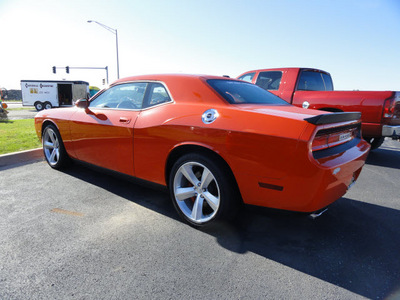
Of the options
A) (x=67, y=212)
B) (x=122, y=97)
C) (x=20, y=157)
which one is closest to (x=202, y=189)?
(x=67, y=212)

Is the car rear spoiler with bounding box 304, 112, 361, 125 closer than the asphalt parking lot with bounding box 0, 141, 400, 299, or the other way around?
the asphalt parking lot with bounding box 0, 141, 400, 299

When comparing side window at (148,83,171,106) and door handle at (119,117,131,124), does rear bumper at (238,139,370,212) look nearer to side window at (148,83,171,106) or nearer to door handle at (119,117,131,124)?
side window at (148,83,171,106)

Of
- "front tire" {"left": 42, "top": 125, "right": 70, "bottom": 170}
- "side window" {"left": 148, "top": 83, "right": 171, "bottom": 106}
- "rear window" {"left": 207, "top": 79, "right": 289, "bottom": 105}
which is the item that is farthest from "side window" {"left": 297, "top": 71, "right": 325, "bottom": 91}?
"front tire" {"left": 42, "top": 125, "right": 70, "bottom": 170}

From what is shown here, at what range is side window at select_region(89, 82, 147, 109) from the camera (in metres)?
3.18

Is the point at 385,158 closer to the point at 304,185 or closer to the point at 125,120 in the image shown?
the point at 304,185

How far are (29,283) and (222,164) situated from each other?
1704mm

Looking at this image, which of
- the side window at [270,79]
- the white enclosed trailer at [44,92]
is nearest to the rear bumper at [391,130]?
the side window at [270,79]

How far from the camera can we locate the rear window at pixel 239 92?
272cm

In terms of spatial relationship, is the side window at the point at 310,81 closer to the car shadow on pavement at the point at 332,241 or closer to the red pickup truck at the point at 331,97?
the red pickup truck at the point at 331,97

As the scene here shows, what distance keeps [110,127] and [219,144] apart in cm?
158

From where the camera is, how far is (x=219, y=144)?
2.32 metres

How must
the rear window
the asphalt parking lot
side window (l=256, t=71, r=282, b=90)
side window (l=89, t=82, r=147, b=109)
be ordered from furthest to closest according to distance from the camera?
side window (l=256, t=71, r=282, b=90) < side window (l=89, t=82, r=147, b=109) < the rear window < the asphalt parking lot

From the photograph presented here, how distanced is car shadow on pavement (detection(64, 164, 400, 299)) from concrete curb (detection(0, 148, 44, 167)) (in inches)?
116

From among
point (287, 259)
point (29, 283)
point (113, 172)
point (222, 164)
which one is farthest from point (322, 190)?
point (113, 172)
